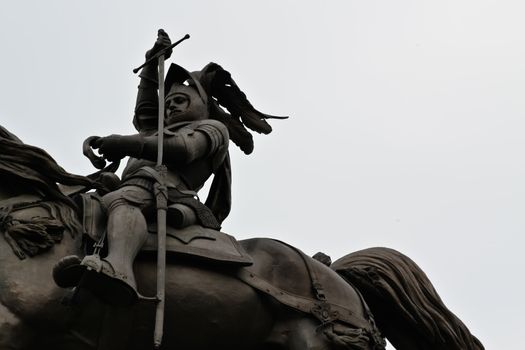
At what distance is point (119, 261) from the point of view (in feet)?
23.2

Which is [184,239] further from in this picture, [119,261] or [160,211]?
[119,261]

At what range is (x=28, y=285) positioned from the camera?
283 inches

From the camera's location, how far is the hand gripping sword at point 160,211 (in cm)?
705

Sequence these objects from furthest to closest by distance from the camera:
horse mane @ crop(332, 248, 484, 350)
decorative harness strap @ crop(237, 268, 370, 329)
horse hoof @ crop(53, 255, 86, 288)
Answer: horse mane @ crop(332, 248, 484, 350) → decorative harness strap @ crop(237, 268, 370, 329) → horse hoof @ crop(53, 255, 86, 288)

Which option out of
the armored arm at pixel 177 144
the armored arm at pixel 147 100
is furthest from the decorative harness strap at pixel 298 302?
the armored arm at pixel 147 100

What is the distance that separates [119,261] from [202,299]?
0.74 metres

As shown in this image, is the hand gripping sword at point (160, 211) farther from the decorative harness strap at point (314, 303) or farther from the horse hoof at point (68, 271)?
the decorative harness strap at point (314, 303)

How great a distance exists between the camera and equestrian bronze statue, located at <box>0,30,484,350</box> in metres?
7.19

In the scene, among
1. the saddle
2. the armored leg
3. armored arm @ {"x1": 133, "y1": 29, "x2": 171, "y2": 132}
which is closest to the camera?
the armored leg

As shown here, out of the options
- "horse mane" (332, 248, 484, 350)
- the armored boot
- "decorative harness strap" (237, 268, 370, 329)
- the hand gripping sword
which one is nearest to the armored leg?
the armored boot

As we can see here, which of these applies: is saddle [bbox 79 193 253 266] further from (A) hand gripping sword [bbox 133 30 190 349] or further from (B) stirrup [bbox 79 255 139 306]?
(B) stirrup [bbox 79 255 139 306]

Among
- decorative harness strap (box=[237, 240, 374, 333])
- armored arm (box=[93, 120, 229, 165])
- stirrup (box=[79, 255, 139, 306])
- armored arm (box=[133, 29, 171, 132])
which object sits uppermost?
armored arm (box=[133, 29, 171, 132])

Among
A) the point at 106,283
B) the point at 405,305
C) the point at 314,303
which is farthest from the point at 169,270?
the point at 405,305

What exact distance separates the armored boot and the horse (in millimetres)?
126
